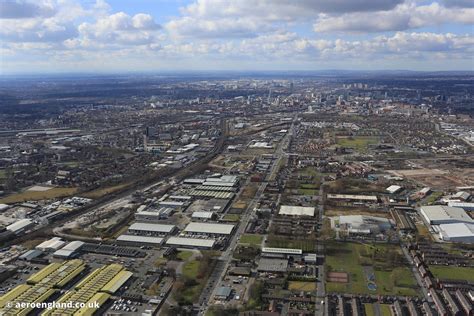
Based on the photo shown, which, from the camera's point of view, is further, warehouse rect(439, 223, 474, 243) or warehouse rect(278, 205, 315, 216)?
warehouse rect(278, 205, 315, 216)

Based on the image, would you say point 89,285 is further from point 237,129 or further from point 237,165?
point 237,129

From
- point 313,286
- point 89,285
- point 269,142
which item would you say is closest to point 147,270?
point 89,285

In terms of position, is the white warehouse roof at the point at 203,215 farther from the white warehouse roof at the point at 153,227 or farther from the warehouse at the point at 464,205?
the warehouse at the point at 464,205

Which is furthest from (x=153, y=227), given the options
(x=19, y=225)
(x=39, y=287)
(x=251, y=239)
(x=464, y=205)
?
(x=464, y=205)

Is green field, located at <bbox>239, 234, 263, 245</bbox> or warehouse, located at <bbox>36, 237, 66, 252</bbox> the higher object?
warehouse, located at <bbox>36, 237, 66, 252</bbox>

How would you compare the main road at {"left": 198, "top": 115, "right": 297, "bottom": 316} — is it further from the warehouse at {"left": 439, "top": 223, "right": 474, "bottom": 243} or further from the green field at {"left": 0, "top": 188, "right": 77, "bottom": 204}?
the green field at {"left": 0, "top": 188, "right": 77, "bottom": 204}

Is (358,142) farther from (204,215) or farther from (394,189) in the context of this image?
(204,215)

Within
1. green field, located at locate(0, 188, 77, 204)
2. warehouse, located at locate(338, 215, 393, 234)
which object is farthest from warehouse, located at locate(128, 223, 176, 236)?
warehouse, located at locate(338, 215, 393, 234)
